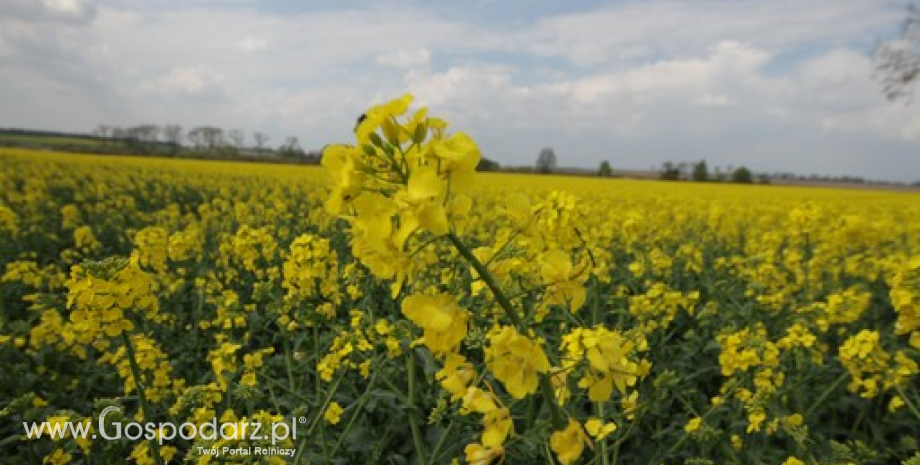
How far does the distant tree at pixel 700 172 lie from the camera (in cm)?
4600

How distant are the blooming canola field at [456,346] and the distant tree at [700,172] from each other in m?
41.4

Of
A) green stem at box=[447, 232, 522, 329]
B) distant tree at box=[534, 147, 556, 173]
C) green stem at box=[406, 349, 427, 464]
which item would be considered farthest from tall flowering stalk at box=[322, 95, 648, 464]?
distant tree at box=[534, 147, 556, 173]

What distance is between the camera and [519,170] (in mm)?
46312

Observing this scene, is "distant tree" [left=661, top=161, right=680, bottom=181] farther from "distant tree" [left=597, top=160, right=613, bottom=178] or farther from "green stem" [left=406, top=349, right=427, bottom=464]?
"green stem" [left=406, top=349, right=427, bottom=464]

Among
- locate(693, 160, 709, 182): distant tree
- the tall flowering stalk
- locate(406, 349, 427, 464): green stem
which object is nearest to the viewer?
the tall flowering stalk

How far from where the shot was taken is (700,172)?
46.2 metres

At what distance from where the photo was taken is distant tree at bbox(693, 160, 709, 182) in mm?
46000

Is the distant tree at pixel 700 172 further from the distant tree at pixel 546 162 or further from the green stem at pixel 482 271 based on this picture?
the green stem at pixel 482 271

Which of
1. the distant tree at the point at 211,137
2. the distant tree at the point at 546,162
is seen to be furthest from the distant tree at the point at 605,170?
the distant tree at the point at 211,137

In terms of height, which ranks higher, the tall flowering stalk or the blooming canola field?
the tall flowering stalk

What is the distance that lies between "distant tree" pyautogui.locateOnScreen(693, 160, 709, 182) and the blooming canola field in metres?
41.4

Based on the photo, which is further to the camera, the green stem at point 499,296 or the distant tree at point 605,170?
the distant tree at point 605,170

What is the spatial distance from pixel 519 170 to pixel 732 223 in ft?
121

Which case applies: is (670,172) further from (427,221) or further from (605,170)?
(427,221)
